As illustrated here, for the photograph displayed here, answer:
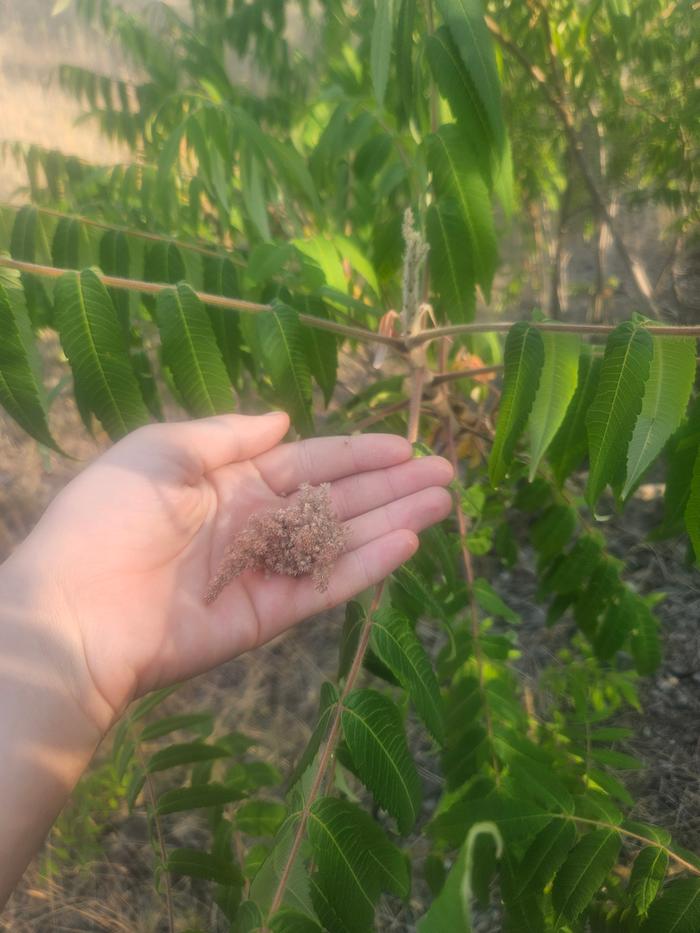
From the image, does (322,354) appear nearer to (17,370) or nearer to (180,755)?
(17,370)

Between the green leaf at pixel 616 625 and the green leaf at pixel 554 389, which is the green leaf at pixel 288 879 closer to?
the green leaf at pixel 554 389

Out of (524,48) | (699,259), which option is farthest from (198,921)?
(699,259)

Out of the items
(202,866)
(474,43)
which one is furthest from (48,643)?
(474,43)

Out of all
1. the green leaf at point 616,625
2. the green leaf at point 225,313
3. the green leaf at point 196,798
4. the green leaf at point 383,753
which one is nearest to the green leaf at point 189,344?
the green leaf at point 225,313

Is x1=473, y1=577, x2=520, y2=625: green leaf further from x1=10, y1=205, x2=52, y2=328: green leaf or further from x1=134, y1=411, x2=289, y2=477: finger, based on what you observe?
x1=10, y1=205, x2=52, y2=328: green leaf

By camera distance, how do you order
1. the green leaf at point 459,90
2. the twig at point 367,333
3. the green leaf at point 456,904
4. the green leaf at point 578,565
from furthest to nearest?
the green leaf at point 578,565 → the green leaf at point 459,90 → the twig at point 367,333 → the green leaf at point 456,904

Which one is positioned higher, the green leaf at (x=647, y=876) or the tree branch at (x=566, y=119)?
the tree branch at (x=566, y=119)
